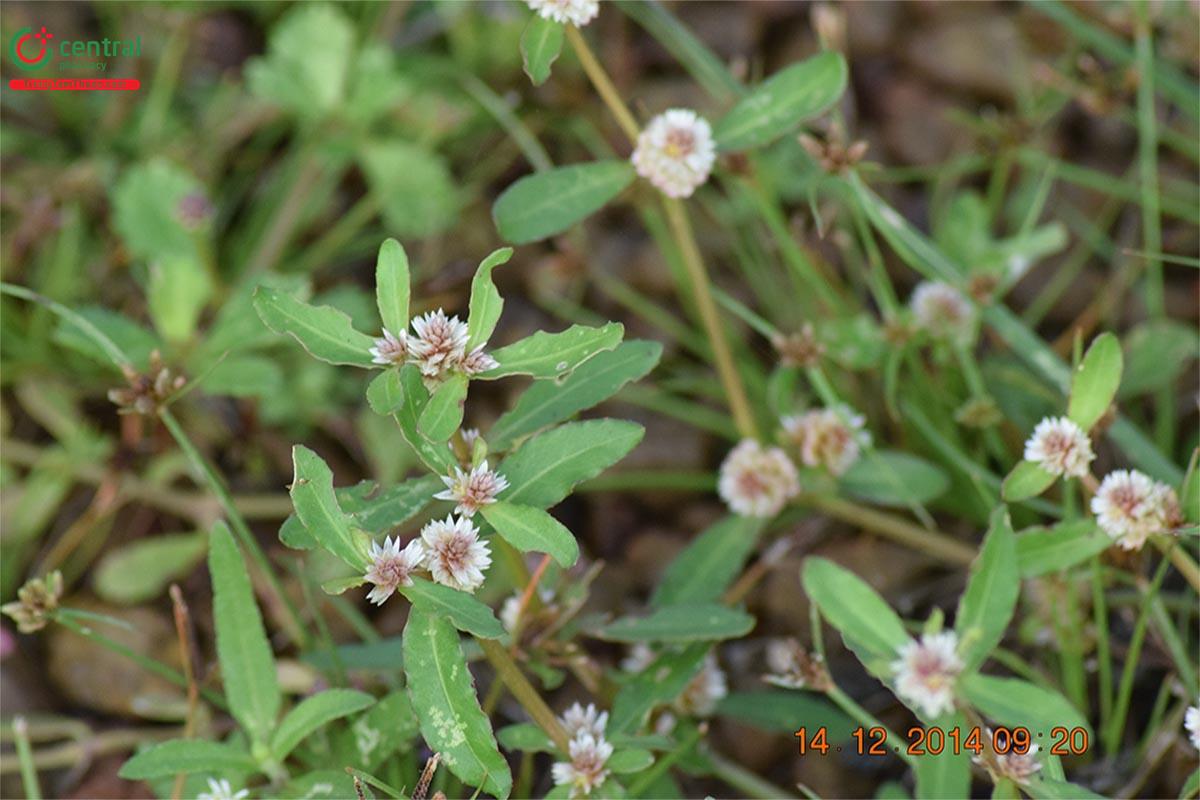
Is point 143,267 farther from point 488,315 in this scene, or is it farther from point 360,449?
point 488,315

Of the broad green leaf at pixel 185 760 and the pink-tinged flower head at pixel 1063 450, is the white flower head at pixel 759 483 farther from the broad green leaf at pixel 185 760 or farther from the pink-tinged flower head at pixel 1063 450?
the broad green leaf at pixel 185 760

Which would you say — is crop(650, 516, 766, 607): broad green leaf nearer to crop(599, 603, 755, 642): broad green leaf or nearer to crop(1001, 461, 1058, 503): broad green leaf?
crop(599, 603, 755, 642): broad green leaf

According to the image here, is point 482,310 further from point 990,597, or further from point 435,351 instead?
point 990,597

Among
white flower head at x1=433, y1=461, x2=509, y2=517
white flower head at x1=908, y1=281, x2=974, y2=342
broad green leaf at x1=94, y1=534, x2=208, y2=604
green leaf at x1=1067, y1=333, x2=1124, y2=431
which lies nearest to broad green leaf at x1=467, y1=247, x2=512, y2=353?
white flower head at x1=433, y1=461, x2=509, y2=517

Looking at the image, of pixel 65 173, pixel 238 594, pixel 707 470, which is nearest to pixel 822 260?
pixel 707 470

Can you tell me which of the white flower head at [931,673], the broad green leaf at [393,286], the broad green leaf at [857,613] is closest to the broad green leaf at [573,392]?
the broad green leaf at [393,286]

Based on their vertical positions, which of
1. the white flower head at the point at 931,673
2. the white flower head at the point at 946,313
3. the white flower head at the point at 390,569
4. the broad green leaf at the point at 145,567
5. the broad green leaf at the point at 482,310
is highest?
the broad green leaf at the point at 145,567
